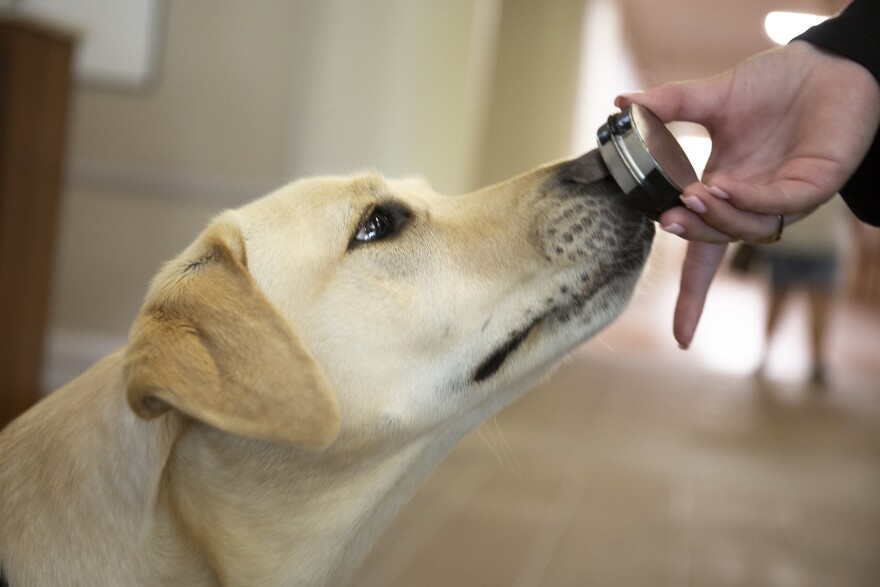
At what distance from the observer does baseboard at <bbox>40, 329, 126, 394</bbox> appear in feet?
13.9

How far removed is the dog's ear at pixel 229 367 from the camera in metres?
1.08

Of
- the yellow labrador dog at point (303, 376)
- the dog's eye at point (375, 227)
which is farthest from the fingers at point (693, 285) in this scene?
the dog's eye at point (375, 227)

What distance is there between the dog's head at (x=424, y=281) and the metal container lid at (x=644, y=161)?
56mm

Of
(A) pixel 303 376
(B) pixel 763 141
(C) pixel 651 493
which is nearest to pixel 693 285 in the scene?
(B) pixel 763 141

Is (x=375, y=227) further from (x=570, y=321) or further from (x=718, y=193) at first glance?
(x=718, y=193)

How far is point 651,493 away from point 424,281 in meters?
2.48

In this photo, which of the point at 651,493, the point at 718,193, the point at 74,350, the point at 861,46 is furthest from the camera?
the point at 74,350

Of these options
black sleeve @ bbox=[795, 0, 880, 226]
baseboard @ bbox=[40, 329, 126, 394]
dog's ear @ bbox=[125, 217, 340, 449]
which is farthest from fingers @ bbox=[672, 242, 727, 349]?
baseboard @ bbox=[40, 329, 126, 394]

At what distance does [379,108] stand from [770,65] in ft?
9.10

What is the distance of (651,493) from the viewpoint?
363cm

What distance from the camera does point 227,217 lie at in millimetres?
1456

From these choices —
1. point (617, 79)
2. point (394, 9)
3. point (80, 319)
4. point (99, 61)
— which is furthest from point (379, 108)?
point (617, 79)

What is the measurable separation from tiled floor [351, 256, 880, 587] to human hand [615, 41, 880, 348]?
0.25m

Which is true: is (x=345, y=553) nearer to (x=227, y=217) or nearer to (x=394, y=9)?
(x=227, y=217)
